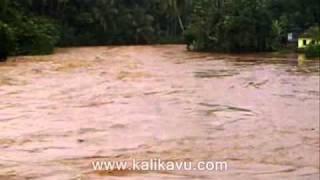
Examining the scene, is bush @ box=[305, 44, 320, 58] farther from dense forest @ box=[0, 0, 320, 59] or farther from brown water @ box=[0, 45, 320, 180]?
brown water @ box=[0, 45, 320, 180]

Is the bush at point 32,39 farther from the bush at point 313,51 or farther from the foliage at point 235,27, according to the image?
the bush at point 313,51

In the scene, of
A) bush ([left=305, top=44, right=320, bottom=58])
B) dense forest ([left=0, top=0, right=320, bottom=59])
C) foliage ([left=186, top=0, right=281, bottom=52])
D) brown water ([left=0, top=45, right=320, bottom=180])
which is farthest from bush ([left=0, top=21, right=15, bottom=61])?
bush ([left=305, top=44, right=320, bottom=58])

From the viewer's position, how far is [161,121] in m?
10.3

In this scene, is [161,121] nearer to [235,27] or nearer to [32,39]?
[235,27]

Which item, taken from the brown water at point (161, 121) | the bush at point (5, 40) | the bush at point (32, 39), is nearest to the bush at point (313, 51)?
the brown water at point (161, 121)

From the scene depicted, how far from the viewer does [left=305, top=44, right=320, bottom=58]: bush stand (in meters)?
24.3

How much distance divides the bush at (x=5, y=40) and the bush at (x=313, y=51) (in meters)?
11.3

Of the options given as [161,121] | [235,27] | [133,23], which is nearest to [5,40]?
[235,27]

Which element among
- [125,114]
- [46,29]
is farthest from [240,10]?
[125,114]

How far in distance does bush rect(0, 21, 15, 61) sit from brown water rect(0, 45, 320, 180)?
405 centimetres

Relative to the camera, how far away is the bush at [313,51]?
2430 centimetres

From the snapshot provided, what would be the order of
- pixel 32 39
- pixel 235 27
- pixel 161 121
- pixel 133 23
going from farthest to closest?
pixel 133 23 → pixel 32 39 → pixel 235 27 → pixel 161 121

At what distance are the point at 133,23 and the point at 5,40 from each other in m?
12.9

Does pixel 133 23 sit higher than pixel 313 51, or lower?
higher
